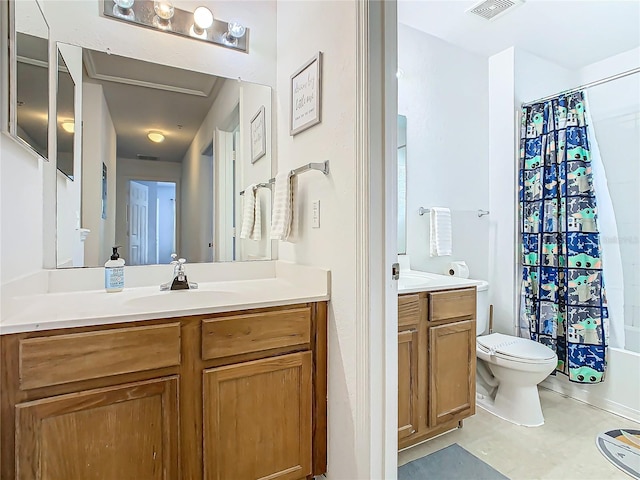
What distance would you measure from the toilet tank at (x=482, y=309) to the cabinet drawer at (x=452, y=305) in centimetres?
44

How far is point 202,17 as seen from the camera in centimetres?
170

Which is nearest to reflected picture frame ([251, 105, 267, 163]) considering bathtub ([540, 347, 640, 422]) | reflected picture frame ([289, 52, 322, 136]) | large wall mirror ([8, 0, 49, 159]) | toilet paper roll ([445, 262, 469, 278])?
reflected picture frame ([289, 52, 322, 136])

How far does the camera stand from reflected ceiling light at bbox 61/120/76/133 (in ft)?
4.85

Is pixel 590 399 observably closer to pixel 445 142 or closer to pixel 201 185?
pixel 445 142

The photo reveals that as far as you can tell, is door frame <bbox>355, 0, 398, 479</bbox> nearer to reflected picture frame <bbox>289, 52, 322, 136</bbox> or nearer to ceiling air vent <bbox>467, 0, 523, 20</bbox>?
reflected picture frame <bbox>289, 52, 322, 136</bbox>

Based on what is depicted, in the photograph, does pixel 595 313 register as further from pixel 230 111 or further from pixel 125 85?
pixel 125 85

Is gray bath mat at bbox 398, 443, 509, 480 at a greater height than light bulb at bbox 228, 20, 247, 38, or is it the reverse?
light bulb at bbox 228, 20, 247, 38

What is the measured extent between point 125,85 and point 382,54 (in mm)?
1191

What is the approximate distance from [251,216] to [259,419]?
0.95 m

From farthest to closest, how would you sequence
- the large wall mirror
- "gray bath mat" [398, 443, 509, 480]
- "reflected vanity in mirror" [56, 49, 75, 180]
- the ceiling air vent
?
the ceiling air vent
"gray bath mat" [398, 443, 509, 480]
"reflected vanity in mirror" [56, 49, 75, 180]
the large wall mirror

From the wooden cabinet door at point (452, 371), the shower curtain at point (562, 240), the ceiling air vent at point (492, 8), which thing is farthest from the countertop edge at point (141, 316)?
the ceiling air vent at point (492, 8)

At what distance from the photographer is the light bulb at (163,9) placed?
1.64 metres

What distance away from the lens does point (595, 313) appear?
2.24 meters

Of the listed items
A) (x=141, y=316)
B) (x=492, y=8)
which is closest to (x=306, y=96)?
(x=141, y=316)
